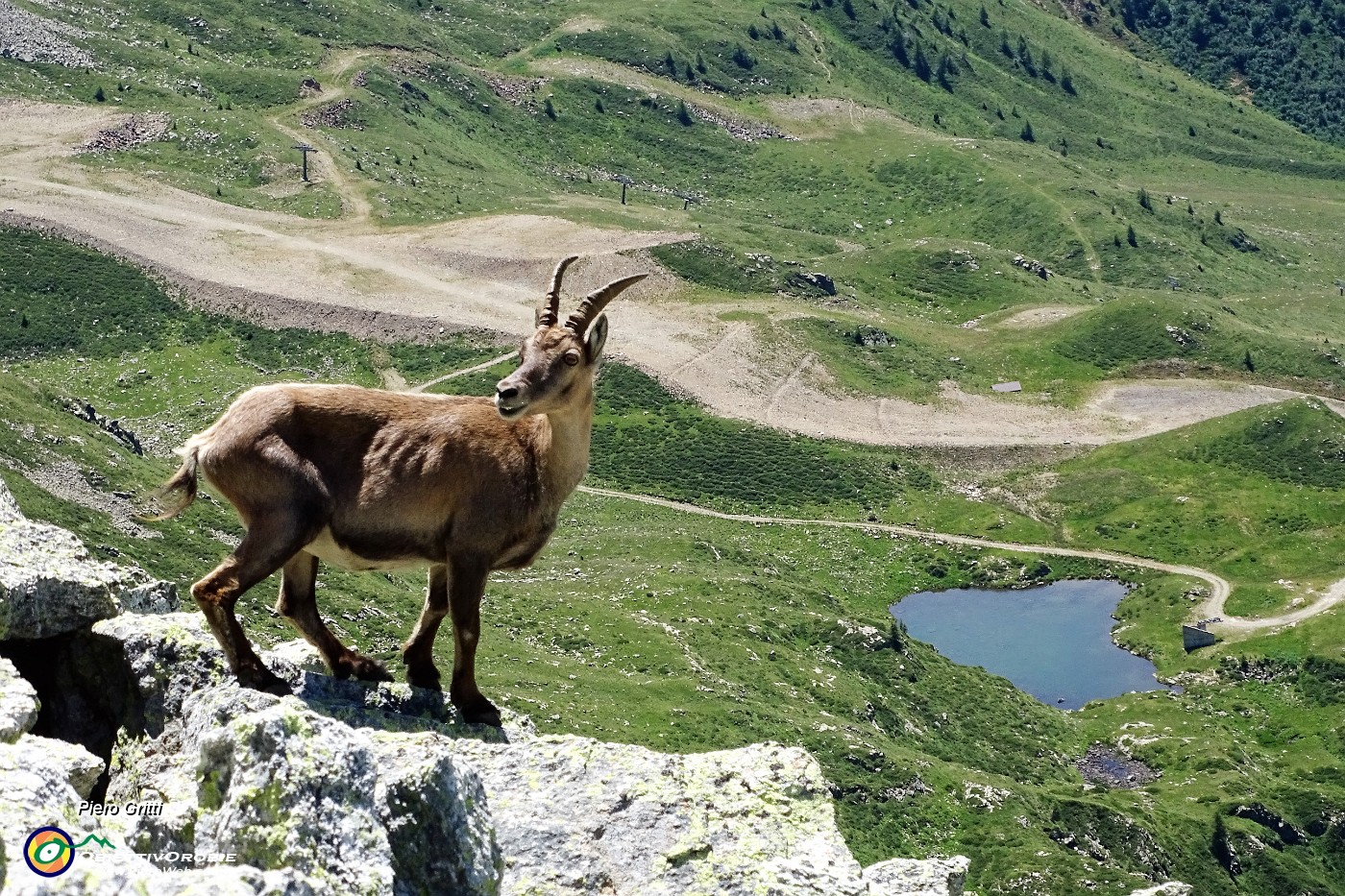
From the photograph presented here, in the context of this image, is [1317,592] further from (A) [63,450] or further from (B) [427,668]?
(B) [427,668]

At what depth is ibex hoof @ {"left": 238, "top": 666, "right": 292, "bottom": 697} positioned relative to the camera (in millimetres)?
16672

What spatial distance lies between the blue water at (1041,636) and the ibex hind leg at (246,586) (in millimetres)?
71255

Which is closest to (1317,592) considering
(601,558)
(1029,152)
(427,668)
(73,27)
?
(601,558)

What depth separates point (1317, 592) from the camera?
9706cm

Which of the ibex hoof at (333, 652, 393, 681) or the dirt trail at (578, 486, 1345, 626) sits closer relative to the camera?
the ibex hoof at (333, 652, 393, 681)

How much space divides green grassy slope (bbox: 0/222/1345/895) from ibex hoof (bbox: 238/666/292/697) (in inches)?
1085

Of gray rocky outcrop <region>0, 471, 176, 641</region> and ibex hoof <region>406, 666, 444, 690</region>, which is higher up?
gray rocky outcrop <region>0, 471, 176, 641</region>

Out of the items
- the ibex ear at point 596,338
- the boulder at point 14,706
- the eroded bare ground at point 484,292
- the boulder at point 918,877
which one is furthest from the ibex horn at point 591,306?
the eroded bare ground at point 484,292

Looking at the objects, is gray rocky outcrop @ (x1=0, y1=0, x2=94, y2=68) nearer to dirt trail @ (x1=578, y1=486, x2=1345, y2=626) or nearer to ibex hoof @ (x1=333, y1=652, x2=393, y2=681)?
dirt trail @ (x1=578, y1=486, x2=1345, y2=626)

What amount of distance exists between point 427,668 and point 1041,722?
2519 inches

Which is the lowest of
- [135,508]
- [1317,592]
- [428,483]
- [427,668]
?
[1317,592]

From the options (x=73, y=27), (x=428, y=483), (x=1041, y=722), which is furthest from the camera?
(x=73, y=27)

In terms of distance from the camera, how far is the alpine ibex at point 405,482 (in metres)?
17.4

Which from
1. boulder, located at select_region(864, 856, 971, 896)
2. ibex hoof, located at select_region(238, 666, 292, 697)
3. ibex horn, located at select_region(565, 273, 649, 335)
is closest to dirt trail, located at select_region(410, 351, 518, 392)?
ibex horn, located at select_region(565, 273, 649, 335)
